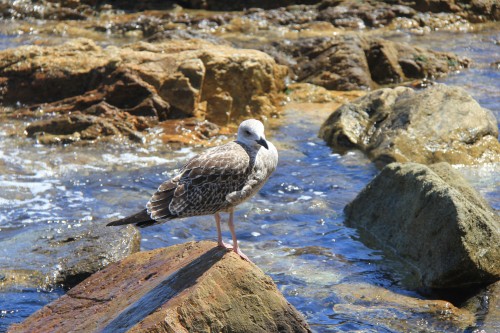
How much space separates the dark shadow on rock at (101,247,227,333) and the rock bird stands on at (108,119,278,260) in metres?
0.22

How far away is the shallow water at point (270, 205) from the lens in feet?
22.3

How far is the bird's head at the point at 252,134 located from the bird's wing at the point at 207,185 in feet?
0.38

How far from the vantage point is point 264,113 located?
40.3ft

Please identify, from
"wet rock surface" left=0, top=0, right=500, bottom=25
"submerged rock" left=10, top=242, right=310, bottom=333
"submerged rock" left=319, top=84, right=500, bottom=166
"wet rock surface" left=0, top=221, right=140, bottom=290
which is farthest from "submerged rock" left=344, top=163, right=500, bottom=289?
"wet rock surface" left=0, top=0, right=500, bottom=25

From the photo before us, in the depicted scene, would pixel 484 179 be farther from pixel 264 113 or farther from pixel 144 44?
pixel 144 44

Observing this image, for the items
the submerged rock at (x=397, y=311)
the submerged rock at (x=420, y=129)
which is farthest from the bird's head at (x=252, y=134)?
the submerged rock at (x=420, y=129)

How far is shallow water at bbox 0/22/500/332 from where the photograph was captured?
22.3 feet

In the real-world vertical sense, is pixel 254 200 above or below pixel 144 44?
below

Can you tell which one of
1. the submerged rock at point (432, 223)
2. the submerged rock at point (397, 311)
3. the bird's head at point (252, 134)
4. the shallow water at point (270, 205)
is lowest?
the shallow water at point (270, 205)

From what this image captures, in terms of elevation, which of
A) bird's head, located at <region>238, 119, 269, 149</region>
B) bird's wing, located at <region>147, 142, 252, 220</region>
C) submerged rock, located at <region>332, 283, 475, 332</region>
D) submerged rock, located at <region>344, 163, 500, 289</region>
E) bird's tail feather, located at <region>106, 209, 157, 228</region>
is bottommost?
submerged rock, located at <region>332, 283, 475, 332</region>

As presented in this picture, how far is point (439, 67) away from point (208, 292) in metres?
10.8

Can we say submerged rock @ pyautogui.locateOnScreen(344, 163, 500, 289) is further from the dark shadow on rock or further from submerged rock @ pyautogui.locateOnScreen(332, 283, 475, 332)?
the dark shadow on rock

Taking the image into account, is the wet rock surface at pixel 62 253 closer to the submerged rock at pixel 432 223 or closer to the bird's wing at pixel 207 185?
the bird's wing at pixel 207 185

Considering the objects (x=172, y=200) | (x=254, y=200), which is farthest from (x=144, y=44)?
(x=172, y=200)
